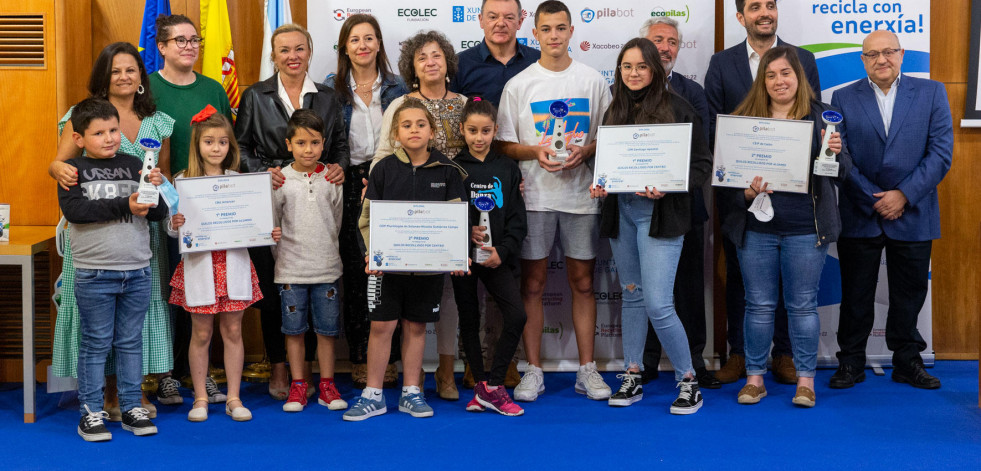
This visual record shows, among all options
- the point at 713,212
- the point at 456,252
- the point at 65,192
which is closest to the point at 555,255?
the point at 713,212

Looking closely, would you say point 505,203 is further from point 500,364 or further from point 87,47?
point 87,47

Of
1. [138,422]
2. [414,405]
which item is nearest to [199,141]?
[138,422]

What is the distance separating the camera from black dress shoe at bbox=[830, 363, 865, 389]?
491 cm

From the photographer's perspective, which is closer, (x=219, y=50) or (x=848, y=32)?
(x=219, y=50)

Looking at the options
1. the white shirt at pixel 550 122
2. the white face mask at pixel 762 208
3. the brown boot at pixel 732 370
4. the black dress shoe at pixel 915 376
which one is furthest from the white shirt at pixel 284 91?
the black dress shoe at pixel 915 376

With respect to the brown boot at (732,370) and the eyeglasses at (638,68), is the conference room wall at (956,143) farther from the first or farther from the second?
the eyeglasses at (638,68)

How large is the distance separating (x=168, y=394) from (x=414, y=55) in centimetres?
220

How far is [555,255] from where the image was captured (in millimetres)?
5445

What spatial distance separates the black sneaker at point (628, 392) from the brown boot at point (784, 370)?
37.3 inches

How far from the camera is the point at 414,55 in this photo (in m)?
4.64

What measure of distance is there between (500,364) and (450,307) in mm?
419

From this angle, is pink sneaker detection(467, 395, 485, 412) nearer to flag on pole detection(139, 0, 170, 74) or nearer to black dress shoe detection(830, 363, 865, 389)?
black dress shoe detection(830, 363, 865, 389)

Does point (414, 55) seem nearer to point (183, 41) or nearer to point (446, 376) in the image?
point (183, 41)

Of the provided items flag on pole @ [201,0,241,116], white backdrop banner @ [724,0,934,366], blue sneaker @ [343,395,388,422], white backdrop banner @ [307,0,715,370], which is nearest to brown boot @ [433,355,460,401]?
blue sneaker @ [343,395,388,422]
